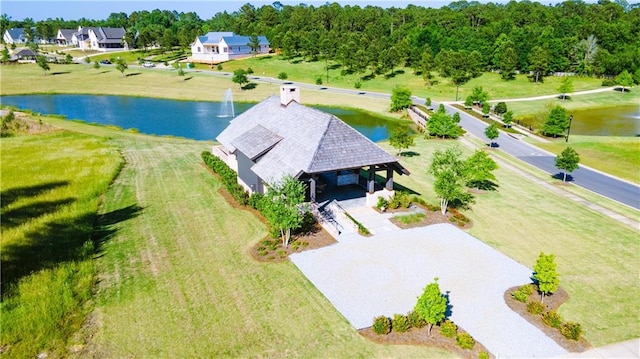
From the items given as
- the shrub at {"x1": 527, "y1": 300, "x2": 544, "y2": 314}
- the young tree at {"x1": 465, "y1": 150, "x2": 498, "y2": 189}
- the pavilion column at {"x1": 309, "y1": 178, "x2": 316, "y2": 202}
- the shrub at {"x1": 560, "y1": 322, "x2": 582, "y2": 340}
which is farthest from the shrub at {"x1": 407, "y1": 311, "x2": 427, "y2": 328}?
the young tree at {"x1": 465, "y1": 150, "x2": 498, "y2": 189}

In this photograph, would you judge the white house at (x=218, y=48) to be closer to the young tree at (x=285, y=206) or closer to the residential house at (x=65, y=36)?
the residential house at (x=65, y=36)

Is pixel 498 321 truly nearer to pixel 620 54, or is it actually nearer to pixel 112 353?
pixel 112 353

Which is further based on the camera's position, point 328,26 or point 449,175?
point 328,26

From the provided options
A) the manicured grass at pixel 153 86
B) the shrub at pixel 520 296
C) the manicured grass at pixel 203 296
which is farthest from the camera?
the manicured grass at pixel 153 86

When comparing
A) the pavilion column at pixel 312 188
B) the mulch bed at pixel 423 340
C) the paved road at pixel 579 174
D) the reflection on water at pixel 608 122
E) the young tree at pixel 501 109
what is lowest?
the reflection on water at pixel 608 122

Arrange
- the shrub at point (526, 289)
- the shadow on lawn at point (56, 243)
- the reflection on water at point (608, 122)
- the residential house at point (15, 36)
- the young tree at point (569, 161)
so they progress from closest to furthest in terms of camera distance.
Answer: the shrub at point (526, 289) < the shadow on lawn at point (56, 243) < the young tree at point (569, 161) < the reflection on water at point (608, 122) < the residential house at point (15, 36)

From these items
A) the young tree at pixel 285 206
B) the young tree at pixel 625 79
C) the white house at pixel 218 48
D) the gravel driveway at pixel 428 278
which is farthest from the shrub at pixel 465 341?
the white house at pixel 218 48

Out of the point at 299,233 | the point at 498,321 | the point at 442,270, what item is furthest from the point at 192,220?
the point at 498,321
